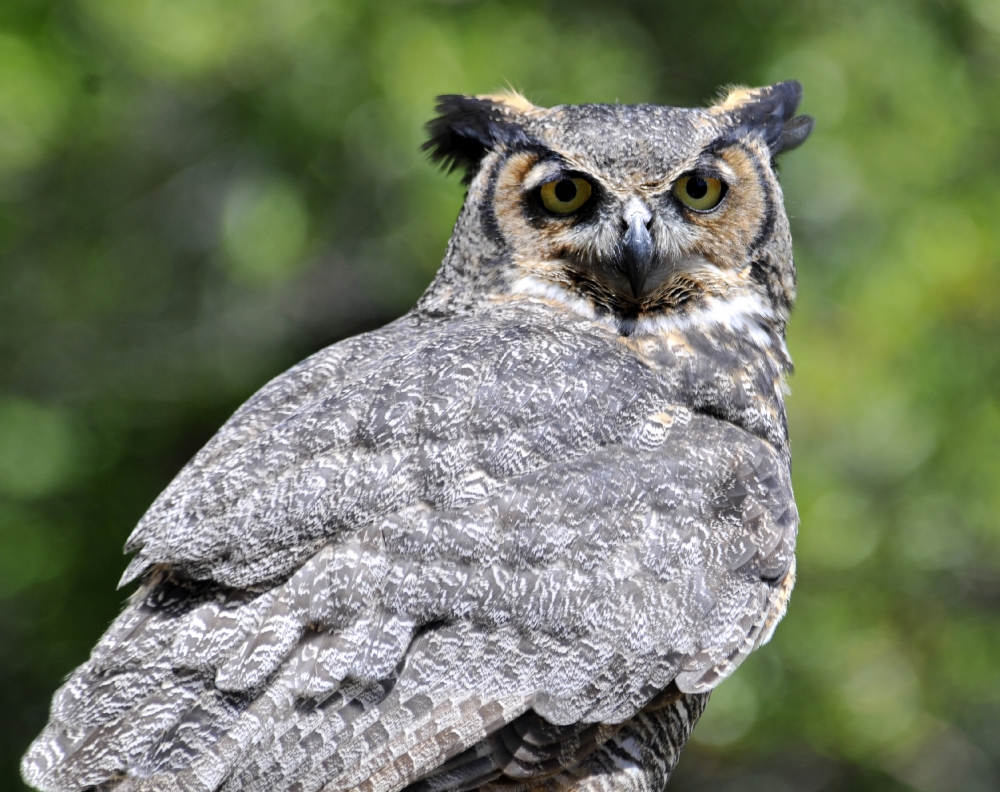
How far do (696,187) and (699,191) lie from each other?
2 cm

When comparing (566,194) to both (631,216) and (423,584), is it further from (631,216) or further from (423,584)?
(423,584)

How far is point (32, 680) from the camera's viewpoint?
6.41 meters

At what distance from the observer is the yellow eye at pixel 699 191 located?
2.78m

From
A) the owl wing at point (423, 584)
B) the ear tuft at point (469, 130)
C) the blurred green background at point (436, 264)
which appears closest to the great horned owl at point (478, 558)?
the owl wing at point (423, 584)

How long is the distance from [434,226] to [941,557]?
2.92 meters

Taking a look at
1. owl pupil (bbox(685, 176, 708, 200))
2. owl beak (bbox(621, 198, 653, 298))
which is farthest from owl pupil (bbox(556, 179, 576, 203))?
owl pupil (bbox(685, 176, 708, 200))

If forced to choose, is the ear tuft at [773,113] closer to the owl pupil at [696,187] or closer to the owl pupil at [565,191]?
the owl pupil at [696,187]

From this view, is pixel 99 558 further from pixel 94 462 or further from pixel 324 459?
pixel 324 459

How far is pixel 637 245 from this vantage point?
8.59ft

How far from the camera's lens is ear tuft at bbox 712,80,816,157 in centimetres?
300

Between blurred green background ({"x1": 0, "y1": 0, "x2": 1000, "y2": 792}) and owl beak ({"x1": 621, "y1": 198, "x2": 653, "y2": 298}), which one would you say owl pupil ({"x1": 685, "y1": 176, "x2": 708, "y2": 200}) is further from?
blurred green background ({"x1": 0, "y1": 0, "x2": 1000, "y2": 792})

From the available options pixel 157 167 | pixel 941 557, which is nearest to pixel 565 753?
pixel 941 557

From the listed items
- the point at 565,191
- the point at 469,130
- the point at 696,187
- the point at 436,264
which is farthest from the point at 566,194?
the point at 436,264

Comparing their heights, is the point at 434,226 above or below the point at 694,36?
below
